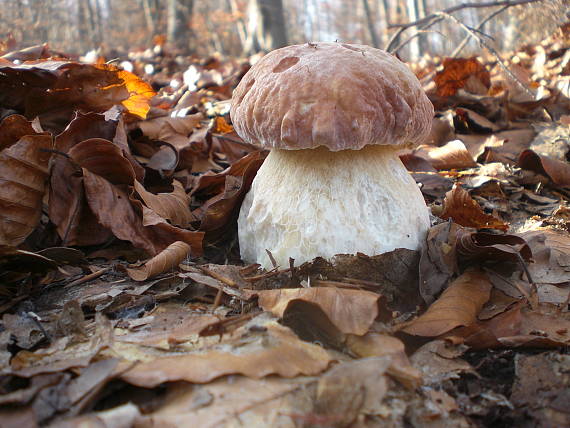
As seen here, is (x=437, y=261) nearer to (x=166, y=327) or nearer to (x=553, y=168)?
(x=166, y=327)

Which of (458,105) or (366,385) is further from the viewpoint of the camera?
(458,105)

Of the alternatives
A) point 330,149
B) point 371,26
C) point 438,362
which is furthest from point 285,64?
point 371,26

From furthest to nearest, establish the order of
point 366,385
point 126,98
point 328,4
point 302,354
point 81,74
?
point 328,4
point 126,98
point 81,74
point 302,354
point 366,385

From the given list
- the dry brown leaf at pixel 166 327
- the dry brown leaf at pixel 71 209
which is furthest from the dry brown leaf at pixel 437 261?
the dry brown leaf at pixel 71 209

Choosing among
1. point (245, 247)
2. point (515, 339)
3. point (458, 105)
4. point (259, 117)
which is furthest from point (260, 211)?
point (458, 105)

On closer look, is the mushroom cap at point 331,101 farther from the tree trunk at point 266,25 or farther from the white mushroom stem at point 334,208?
the tree trunk at point 266,25

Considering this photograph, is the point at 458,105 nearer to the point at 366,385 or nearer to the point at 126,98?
the point at 126,98
